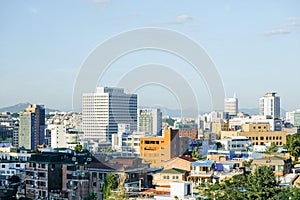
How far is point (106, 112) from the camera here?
25641mm

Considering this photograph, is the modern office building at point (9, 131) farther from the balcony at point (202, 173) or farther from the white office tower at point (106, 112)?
the balcony at point (202, 173)

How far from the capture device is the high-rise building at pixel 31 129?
22766 mm

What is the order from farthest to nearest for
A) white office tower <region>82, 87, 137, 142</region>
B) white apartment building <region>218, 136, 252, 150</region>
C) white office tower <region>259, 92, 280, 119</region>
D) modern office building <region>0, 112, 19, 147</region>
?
1. white office tower <region>259, 92, 280, 119</region>
2. white office tower <region>82, 87, 137, 142</region>
3. modern office building <region>0, 112, 19, 147</region>
4. white apartment building <region>218, 136, 252, 150</region>

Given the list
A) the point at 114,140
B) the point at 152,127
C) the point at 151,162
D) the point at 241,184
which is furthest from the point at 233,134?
the point at 241,184

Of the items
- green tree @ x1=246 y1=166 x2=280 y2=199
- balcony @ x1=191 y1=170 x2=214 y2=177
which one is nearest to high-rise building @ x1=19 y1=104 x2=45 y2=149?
balcony @ x1=191 y1=170 x2=214 y2=177

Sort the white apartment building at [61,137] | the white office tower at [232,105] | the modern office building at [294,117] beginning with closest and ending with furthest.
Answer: the white apartment building at [61,137], the modern office building at [294,117], the white office tower at [232,105]

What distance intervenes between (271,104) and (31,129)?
17.6 meters

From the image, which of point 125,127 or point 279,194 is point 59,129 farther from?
point 279,194

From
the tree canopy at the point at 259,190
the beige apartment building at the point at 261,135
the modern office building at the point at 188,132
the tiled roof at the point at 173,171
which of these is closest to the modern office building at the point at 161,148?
the modern office building at the point at 188,132

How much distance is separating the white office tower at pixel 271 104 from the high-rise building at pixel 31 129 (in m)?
16.2

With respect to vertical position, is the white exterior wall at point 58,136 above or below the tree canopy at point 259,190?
above

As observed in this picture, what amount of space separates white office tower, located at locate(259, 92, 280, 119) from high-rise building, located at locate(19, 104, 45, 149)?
16220mm

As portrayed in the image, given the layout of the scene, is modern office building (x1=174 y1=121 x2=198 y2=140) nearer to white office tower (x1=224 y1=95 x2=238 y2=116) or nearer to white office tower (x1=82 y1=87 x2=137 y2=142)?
white office tower (x1=82 y1=87 x2=137 y2=142)

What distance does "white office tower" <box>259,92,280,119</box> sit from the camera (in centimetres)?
3594
